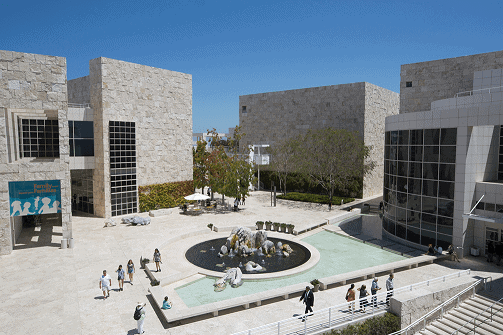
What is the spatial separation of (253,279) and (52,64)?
2122cm

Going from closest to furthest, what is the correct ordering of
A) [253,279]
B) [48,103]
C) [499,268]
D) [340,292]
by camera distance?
[340,292] → [253,279] → [499,268] → [48,103]

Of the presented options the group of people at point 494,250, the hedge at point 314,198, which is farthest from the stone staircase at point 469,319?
the hedge at point 314,198

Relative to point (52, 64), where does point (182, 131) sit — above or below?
below

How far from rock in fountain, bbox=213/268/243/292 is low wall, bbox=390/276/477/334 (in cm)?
831

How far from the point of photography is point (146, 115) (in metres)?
39.0

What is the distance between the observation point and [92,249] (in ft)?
85.4

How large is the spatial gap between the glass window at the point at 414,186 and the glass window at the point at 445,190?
5.45 feet

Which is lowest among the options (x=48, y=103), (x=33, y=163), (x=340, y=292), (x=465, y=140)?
(x=340, y=292)

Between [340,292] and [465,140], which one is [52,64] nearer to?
[340,292]

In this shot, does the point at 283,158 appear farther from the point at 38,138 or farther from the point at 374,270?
the point at 374,270

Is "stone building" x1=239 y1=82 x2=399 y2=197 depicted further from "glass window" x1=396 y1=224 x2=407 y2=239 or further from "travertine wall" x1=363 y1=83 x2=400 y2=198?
"glass window" x1=396 y1=224 x2=407 y2=239

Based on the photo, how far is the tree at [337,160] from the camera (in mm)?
45031

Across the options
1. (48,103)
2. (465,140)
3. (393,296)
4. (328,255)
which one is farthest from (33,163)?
(465,140)

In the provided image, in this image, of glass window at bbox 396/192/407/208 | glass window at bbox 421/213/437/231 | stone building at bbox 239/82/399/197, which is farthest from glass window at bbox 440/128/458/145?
stone building at bbox 239/82/399/197
